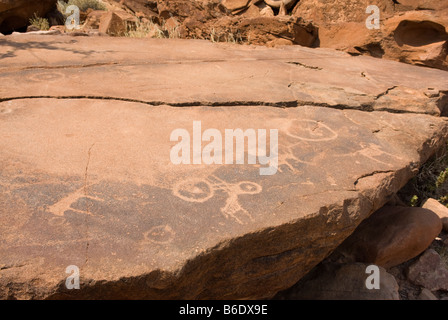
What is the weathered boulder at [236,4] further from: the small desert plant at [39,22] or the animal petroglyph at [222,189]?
the animal petroglyph at [222,189]

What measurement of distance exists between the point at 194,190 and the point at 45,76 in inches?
60.1

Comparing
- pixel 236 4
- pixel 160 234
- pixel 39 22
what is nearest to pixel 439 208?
pixel 160 234

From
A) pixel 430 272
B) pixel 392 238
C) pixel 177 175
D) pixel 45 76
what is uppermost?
pixel 45 76

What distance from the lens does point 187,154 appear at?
1.84 meters

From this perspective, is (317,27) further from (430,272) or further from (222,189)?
(222,189)

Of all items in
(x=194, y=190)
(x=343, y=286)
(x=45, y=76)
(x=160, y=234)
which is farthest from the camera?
(x=45, y=76)

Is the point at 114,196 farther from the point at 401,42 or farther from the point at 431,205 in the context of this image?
the point at 401,42

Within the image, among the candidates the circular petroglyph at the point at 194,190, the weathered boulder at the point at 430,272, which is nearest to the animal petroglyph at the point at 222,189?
the circular petroglyph at the point at 194,190

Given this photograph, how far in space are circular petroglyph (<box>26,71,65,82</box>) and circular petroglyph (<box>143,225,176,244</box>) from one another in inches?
62.5

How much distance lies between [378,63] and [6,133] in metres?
3.06

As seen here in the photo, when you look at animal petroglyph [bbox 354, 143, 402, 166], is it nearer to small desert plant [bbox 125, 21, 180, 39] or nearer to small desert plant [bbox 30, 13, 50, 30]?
small desert plant [bbox 125, 21, 180, 39]

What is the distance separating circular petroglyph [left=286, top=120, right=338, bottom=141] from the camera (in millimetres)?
2121

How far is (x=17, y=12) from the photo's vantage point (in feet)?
18.9

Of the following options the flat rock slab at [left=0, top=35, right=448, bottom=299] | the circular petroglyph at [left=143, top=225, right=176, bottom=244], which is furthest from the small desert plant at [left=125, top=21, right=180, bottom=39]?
the circular petroglyph at [left=143, top=225, right=176, bottom=244]
